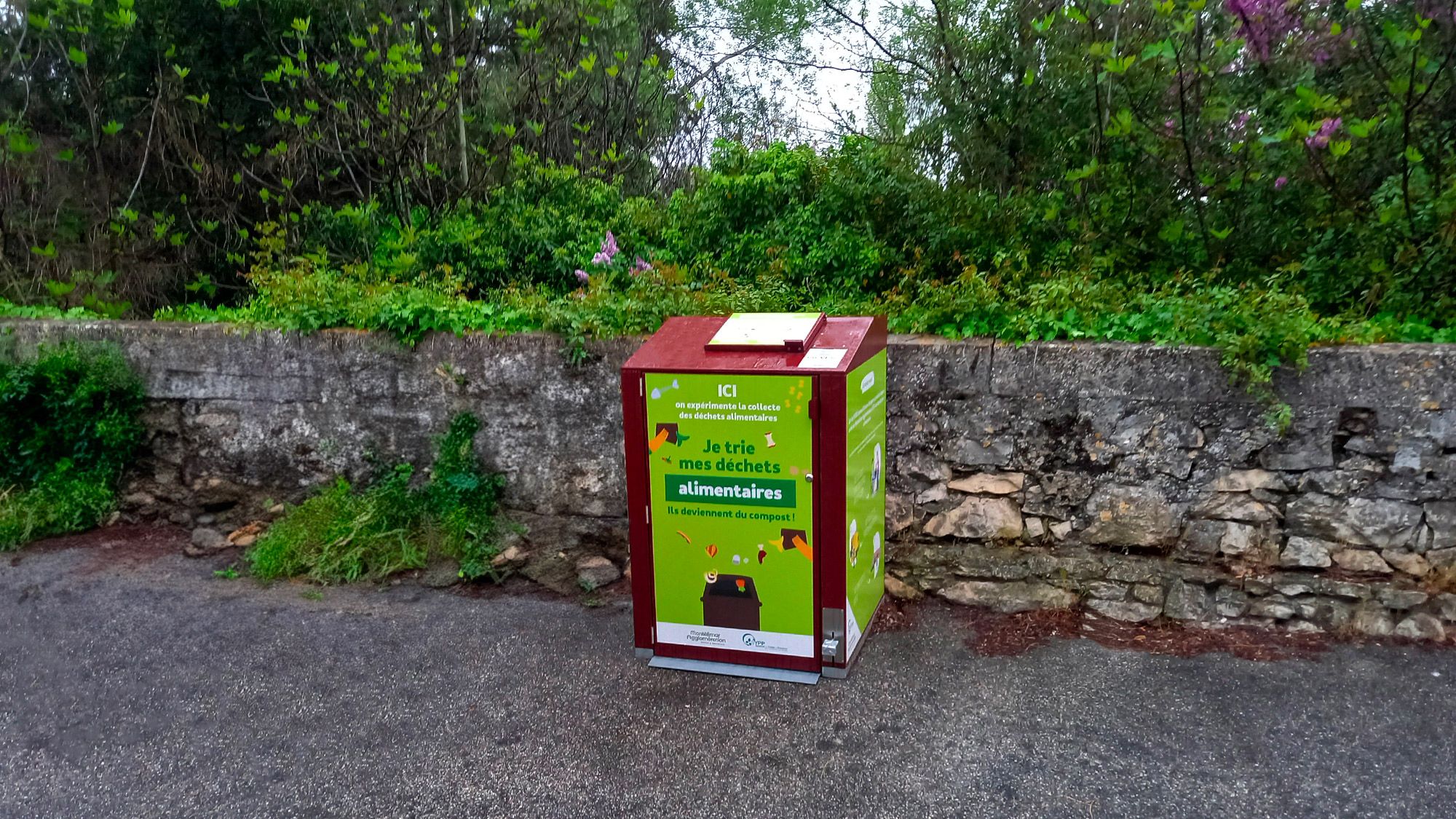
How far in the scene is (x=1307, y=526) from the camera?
13.3 feet

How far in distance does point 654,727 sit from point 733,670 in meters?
0.46

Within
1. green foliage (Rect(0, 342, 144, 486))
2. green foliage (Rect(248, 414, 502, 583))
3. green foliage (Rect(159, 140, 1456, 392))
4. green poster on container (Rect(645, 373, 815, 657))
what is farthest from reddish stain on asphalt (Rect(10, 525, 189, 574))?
green poster on container (Rect(645, 373, 815, 657))

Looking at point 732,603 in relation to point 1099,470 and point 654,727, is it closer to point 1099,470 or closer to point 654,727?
point 654,727

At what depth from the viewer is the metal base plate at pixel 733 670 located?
145 inches

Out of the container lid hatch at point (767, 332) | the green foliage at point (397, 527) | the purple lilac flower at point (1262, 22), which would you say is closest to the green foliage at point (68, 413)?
the green foliage at point (397, 527)

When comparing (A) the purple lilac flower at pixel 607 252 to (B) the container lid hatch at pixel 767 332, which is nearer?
(B) the container lid hatch at pixel 767 332

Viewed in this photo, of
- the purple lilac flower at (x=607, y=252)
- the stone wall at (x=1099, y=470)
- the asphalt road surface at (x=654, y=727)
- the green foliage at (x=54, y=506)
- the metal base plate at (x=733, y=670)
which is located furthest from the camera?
the purple lilac flower at (x=607, y=252)

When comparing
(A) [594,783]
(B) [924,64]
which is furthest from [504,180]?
(A) [594,783]

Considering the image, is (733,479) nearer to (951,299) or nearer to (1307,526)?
(951,299)

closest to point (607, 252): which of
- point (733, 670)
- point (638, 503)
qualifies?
point (638, 503)

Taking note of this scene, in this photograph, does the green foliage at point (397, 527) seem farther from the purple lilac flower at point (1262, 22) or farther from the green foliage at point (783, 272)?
the purple lilac flower at point (1262, 22)

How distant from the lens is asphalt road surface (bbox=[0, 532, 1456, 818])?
9.92 feet

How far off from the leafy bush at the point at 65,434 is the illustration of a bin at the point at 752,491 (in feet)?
13.6

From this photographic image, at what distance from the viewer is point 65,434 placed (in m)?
5.92
